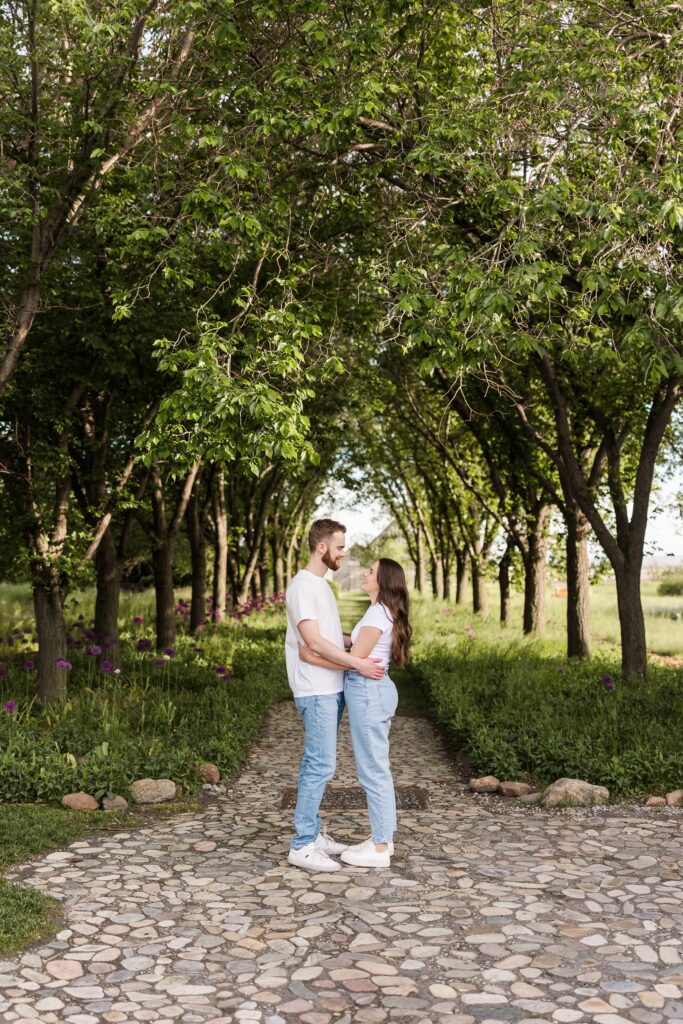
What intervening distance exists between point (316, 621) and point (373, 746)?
35.1 inches

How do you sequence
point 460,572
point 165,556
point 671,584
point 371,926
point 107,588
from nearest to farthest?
point 371,926
point 107,588
point 165,556
point 460,572
point 671,584

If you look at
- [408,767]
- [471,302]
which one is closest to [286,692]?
[408,767]

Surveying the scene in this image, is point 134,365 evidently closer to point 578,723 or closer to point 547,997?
point 578,723

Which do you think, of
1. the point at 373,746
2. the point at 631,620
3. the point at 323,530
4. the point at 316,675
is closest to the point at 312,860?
the point at 373,746

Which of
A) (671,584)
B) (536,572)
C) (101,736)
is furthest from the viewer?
(671,584)

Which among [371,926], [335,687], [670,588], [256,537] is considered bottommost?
[371,926]

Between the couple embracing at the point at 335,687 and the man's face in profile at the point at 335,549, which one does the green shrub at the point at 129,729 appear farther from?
the man's face in profile at the point at 335,549

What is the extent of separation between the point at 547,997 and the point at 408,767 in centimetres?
535

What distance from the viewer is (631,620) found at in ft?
39.3

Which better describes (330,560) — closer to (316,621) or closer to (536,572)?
(316,621)

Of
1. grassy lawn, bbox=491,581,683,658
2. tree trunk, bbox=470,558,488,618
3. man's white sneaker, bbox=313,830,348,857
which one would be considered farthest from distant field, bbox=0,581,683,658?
man's white sneaker, bbox=313,830,348,857

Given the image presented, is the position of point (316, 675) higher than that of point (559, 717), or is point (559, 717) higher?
point (316, 675)

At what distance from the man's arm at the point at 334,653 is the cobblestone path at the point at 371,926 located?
1294mm

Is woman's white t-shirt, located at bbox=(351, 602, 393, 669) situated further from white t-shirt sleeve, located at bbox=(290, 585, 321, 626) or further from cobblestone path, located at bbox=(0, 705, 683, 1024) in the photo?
cobblestone path, located at bbox=(0, 705, 683, 1024)
